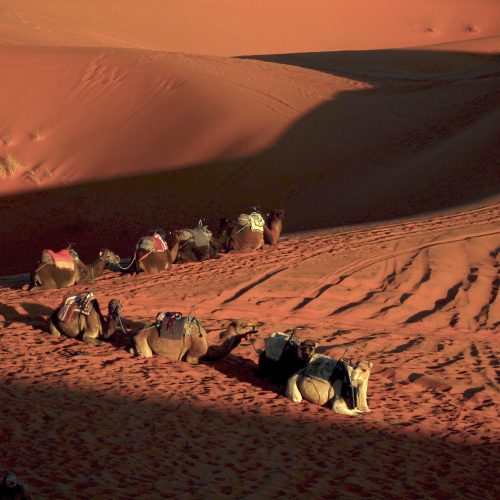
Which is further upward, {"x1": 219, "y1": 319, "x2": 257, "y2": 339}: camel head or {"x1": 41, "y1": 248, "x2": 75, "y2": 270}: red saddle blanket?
{"x1": 41, "y1": 248, "x2": 75, "y2": 270}: red saddle blanket

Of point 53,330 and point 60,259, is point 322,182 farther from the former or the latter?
point 53,330

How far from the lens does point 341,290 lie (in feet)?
37.9

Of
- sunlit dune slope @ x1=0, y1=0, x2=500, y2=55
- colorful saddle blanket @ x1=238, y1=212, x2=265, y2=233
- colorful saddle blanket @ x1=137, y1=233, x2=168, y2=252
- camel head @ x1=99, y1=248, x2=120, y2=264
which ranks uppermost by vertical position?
sunlit dune slope @ x1=0, y1=0, x2=500, y2=55

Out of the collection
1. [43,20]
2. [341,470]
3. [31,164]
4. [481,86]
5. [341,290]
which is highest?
[43,20]

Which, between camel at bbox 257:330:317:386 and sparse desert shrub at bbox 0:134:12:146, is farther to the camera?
sparse desert shrub at bbox 0:134:12:146

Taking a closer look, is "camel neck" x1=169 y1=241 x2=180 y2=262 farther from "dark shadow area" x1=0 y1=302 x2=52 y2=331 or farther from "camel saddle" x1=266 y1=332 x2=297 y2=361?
"camel saddle" x1=266 y1=332 x2=297 y2=361

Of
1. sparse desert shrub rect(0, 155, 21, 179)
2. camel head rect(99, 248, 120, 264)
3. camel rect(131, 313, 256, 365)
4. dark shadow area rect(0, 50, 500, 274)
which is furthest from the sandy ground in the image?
sparse desert shrub rect(0, 155, 21, 179)

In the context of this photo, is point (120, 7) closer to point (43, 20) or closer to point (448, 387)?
point (43, 20)

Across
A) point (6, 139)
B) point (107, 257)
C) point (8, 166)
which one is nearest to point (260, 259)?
point (107, 257)

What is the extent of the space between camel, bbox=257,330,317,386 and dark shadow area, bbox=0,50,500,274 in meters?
9.50

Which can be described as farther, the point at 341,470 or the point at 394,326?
the point at 394,326

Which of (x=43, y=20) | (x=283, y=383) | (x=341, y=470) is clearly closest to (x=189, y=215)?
(x=283, y=383)

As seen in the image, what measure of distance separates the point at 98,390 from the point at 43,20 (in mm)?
41413

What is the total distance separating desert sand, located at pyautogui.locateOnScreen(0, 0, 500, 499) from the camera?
658 cm
